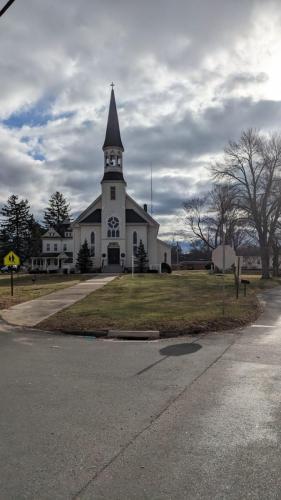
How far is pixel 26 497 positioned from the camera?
129 inches

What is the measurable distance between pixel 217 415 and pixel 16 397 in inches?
107

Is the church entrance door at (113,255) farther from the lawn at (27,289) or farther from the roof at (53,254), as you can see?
the roof at (53,254)

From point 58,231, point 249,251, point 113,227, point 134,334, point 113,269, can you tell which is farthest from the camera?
point 249,251

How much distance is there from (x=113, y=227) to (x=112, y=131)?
1307cm

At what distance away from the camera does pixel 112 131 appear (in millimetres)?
56125

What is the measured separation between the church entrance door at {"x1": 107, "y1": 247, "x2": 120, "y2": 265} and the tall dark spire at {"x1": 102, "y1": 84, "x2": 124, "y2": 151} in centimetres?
1373

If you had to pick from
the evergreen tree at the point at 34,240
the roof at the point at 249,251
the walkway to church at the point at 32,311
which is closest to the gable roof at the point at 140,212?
the roof at the point at 249,251

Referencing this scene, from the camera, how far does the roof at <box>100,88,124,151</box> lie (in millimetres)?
55781

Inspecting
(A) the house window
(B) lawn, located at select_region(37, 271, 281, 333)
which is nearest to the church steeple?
(A) the house window

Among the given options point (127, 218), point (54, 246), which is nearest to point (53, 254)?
point (54, 246)

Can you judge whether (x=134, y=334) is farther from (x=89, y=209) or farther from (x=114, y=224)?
(x=89, y=209)

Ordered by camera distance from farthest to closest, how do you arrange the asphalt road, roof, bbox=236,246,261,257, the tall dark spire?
roof, bbox=236,246,261,257, the tall dark spire, the asphalt road

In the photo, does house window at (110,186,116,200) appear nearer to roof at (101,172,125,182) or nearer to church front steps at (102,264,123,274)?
roof at (101,172,125,182)

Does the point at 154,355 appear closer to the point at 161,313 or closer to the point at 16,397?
the point at 16,397
